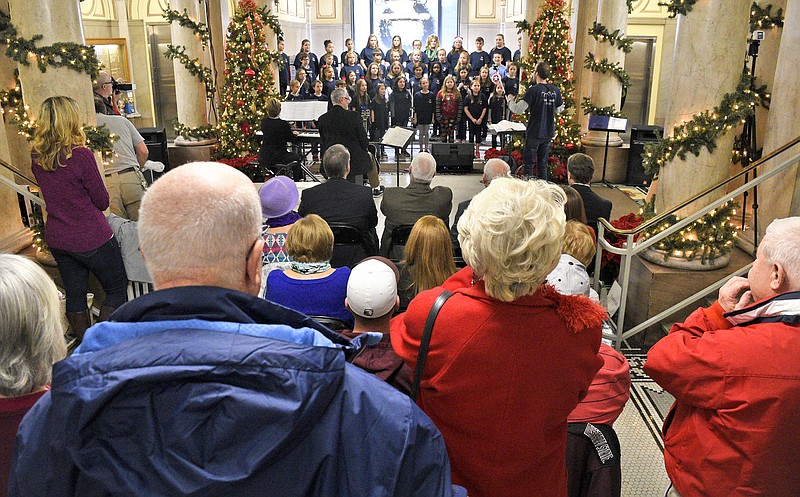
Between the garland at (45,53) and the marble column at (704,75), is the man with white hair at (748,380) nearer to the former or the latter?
the marble column at (704,75)

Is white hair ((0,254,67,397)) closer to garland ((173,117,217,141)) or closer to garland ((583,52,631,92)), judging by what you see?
garland ((173,117,217,141))

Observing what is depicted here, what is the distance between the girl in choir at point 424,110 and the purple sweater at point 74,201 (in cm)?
867

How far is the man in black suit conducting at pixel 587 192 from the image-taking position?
17.2ft

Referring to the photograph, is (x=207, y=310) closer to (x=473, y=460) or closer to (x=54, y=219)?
(x=473, y=460)

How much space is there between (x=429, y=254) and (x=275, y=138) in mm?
6232

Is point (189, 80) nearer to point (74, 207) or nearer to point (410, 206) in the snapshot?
point (74, 207)

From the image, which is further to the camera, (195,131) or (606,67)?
(195,131)

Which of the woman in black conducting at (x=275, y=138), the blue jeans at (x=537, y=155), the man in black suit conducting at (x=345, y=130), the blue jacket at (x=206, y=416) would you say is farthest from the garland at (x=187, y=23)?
the blue jacket at (x=206, y=416)

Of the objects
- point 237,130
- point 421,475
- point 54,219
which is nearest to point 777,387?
point 421,475

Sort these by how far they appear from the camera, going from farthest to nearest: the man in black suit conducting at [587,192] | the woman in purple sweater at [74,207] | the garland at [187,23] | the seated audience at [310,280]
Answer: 1. the garland at [187,23]
2. the man in black suit conducting at [587,192]
3. the woman in purple sweater at [74,207]
4. the seated audience at [310,280]

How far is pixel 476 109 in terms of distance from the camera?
1336 cm

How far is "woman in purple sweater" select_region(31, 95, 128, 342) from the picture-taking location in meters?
3.86

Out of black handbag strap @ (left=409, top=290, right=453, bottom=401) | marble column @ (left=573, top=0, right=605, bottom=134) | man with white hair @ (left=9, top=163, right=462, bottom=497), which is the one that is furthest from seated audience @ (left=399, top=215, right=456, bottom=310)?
marble column @ (left=573, top=0, right=605, bottom=134)

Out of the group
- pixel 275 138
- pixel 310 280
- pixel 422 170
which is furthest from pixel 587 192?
pixel 275 138
